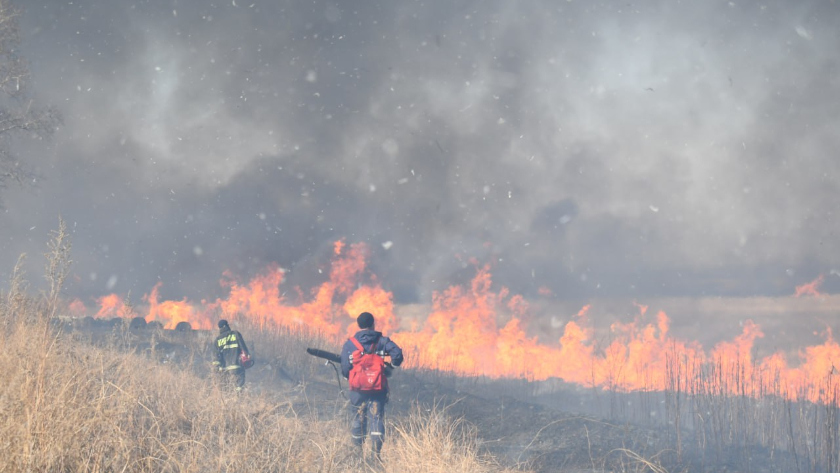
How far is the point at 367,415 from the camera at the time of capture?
765 centimetres

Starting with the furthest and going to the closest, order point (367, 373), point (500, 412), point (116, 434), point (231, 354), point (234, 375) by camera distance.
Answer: point (500, 412) < point (231, 354) < point (234, 375) < point (367, 373) < point (116, 434)

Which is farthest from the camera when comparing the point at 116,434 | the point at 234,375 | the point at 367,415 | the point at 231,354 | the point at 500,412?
the point at 500,412

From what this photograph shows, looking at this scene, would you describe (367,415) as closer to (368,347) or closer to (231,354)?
(368,347)

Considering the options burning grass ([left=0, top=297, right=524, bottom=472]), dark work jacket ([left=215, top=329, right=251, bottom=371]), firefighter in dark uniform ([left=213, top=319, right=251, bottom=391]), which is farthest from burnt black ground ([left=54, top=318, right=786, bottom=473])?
burning grass ([left=0, top=297, right=524, bottom=472])

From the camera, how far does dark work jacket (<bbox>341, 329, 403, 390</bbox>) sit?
760 cm

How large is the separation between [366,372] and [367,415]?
67cm

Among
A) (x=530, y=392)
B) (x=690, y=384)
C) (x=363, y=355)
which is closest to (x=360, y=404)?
(x=363, y=355)

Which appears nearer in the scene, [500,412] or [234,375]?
[234,375]

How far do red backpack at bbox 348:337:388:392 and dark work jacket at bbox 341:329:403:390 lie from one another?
9cm

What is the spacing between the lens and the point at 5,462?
11.5 feet

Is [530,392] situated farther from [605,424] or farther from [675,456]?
[675,456]

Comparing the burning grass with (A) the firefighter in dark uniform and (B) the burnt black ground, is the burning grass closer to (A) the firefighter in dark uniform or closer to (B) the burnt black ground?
(B) the burnt black ground

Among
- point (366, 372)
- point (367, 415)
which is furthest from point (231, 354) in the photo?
point (366, 372)

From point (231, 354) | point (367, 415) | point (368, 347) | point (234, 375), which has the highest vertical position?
point (368, 347)
